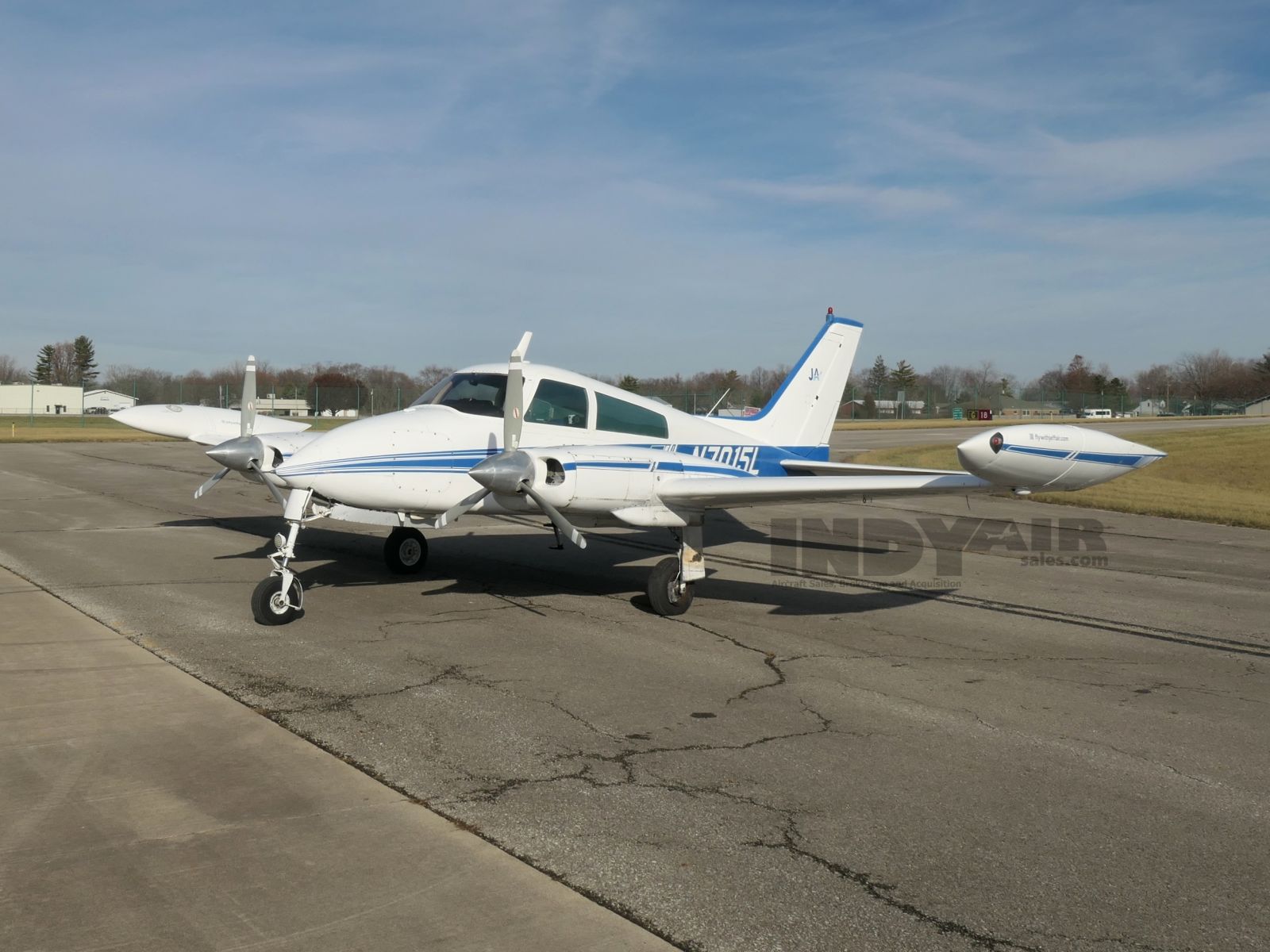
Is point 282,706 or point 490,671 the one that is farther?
point 490,671

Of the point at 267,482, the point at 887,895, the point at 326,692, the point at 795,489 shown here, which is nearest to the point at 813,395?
the point at 795,489

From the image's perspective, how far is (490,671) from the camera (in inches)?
331

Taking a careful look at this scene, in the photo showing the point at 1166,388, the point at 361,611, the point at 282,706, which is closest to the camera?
the point at 282,706

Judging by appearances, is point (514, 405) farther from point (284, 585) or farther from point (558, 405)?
point (284, 585)

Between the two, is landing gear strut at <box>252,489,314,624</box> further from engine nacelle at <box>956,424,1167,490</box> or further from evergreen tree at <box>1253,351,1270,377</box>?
evergreen tree at <box>1253,351,1270,377</box>

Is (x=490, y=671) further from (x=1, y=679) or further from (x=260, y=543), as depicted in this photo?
(x=260, y=543)

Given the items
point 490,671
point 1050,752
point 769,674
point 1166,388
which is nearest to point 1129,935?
point 1050,752

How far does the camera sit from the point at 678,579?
1097 cm

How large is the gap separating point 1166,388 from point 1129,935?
155120 mm

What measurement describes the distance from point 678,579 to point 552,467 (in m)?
1.94

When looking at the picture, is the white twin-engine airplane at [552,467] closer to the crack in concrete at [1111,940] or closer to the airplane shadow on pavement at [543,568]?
the airplane shadow on pavement at [543,568]

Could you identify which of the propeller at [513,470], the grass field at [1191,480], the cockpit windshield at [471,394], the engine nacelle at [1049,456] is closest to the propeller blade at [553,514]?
the propeller at [513,470]

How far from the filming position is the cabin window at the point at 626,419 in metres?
11.8

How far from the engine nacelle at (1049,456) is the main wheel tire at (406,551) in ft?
22.9
